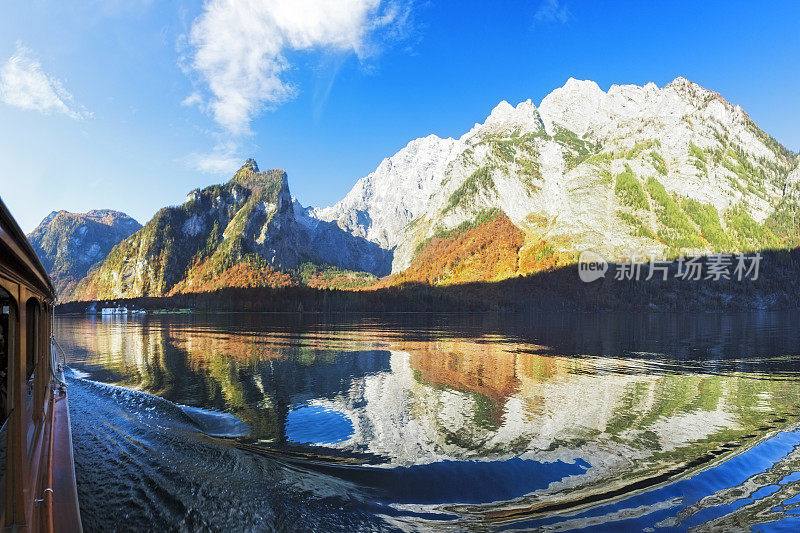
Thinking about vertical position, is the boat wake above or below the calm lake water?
above

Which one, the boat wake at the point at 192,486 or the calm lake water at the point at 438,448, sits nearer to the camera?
the boat wake at the point at 192,486

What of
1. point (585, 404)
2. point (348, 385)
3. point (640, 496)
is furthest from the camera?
point (348, 385)

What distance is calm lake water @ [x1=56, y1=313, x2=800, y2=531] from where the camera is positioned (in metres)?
11.9

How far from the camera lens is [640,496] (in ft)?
43.4

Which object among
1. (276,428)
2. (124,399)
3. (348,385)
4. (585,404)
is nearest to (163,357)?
(124,399)

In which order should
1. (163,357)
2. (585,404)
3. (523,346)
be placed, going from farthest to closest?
(523,346), (163,357), (585,404)

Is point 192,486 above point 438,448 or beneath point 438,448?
above

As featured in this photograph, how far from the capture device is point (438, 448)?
1792 centimetres

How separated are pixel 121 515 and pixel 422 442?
11.9 meters

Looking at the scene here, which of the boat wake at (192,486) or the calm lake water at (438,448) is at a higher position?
the boat wake at (192,486)

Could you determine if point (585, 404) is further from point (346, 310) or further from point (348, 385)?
point (346, 310)

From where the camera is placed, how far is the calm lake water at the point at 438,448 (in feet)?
39.2

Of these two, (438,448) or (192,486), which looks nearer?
(192,486)

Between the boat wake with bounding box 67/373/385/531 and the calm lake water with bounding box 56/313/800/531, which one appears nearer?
the boat wake with bounding box 67/373/385/531
